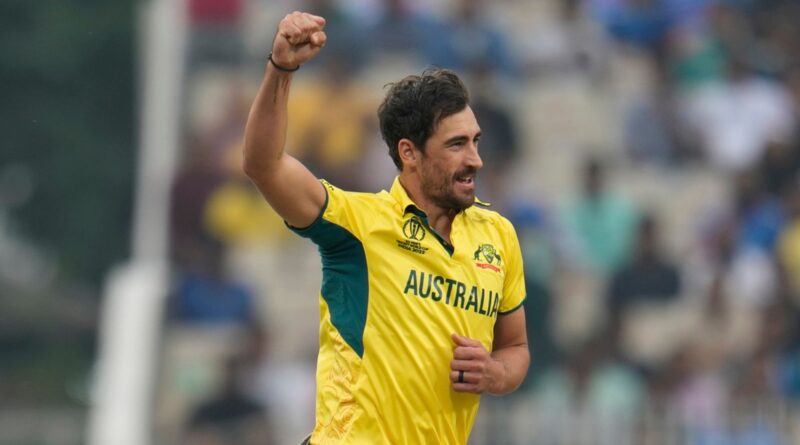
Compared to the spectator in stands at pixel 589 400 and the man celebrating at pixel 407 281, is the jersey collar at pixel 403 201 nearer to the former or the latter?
the man celebrating at pixel 407 281

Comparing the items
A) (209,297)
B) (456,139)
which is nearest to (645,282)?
(209,297)

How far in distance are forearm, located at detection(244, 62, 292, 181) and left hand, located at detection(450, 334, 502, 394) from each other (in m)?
1.03

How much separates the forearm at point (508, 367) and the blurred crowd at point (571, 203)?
23.2 feet

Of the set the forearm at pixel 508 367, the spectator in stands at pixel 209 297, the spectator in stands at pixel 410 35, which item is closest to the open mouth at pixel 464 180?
the forearm at pixel 508 367

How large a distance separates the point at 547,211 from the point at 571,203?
239 millimetres

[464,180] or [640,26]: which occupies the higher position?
[640,26]

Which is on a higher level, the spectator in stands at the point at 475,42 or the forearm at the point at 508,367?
the spectator in stands at the point at 475,42

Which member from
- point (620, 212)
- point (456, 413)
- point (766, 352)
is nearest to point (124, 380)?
point (620, 212)

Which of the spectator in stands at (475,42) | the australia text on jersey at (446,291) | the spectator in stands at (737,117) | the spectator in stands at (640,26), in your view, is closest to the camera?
the australia text on jersey at (446,291)

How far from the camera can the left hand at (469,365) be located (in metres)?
6.85

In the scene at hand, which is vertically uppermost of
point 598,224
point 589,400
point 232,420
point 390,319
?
point 598,224

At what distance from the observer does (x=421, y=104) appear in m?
7.03

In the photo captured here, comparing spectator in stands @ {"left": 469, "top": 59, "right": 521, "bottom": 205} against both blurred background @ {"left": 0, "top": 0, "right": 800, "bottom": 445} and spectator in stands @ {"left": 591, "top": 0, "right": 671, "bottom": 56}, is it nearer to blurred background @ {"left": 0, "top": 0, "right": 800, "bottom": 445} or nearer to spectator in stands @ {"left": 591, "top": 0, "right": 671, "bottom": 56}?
blurred background @ {"left": 0, "top": 0, "right": 800, "bottom": 445}

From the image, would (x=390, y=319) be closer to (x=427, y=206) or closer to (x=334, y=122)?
(x=427, y=206)
